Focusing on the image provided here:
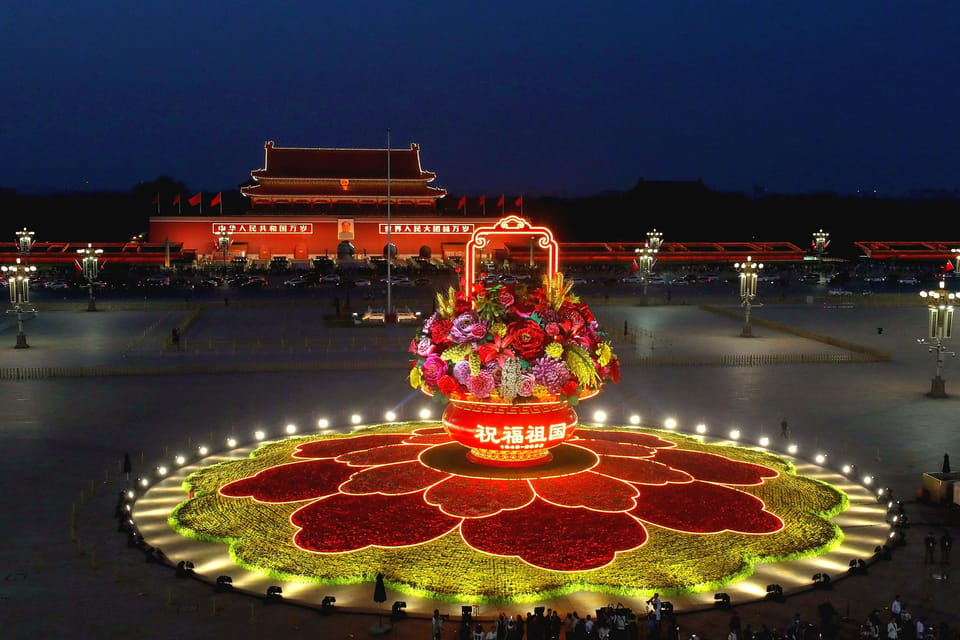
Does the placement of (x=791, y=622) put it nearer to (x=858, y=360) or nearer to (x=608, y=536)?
(x=608, y=536)

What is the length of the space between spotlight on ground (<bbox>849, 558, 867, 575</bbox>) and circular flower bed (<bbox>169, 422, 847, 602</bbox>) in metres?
0.71

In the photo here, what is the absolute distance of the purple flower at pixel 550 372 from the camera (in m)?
16.1

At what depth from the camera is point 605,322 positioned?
47000mm

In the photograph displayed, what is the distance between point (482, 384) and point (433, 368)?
108 centimetres

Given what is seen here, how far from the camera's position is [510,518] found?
15.0 meters

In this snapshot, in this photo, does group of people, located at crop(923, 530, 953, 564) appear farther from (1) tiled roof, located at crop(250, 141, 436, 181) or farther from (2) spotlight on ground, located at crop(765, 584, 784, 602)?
(1) tiled roof, located at crop(250, 141, 436, 181)

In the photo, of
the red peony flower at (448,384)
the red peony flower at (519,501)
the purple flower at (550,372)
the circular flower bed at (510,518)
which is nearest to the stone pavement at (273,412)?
the circular flower bed at (510,518)

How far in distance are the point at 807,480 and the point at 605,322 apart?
2904 centimetres

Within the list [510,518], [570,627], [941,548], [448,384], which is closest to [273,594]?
[510,518]

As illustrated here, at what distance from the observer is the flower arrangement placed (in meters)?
16.1

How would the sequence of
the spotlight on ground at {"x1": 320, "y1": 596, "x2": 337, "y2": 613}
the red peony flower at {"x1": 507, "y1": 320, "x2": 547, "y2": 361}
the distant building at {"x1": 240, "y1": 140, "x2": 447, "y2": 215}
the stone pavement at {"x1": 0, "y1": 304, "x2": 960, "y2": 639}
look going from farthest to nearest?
the distant building at {"x1": 240, "y1": 140, "x2": 447, "y2": 215}, the red peony flower at {"x1": 507, "y1": 320, "x2": 547, "y2": 361}, the stone pavement at {"x1": 0, "y1": 304, "x2": 960, "y2": 639}, the spotlight on ground at {"x1": 320, "y1": 596, "x2": 337, "y2": 613}

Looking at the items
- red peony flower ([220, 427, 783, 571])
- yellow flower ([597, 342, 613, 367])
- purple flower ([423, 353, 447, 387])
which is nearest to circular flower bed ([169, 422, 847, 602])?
red peony flower ([220, 427, 783, 571])

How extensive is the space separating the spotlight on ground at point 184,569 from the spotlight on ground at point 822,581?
900 cm

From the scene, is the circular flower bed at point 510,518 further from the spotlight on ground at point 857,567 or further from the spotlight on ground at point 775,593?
the spotlight on ground at point 857,567
